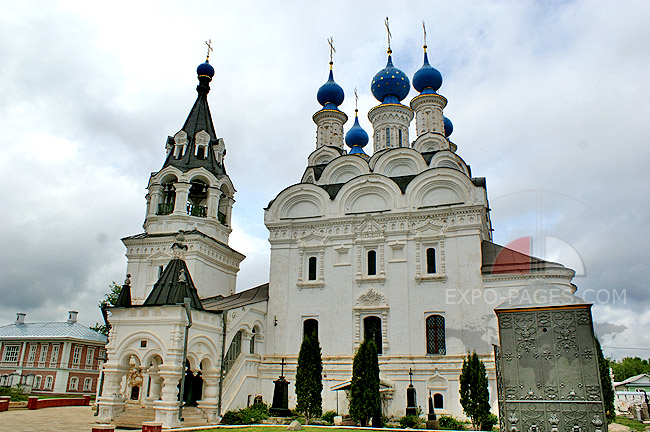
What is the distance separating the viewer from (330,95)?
2442 centimetres

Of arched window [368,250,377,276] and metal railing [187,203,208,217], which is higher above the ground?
metal railing [187,203,208,217]

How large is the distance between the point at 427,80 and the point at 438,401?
42.9 feet

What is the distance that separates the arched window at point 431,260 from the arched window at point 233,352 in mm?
6505

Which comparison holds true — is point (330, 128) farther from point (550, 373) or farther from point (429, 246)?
point (550, 373)

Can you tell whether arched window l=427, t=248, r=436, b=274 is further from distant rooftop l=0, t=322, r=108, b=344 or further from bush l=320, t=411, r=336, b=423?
distant rooftop l=0, t=322, r=108, b=344

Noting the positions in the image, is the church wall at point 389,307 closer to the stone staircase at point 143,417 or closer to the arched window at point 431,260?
the arched window at point 431,260

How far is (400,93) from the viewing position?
74.8ft

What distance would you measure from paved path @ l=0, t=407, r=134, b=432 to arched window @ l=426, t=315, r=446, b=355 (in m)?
9.84

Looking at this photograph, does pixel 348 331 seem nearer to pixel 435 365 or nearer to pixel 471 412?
pixel 435 365

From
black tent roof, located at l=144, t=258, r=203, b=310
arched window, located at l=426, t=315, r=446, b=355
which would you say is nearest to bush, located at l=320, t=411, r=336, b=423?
arched window, located at l=426, t=315, r=446, b=355

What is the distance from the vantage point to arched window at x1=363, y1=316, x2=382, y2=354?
17.4 meters

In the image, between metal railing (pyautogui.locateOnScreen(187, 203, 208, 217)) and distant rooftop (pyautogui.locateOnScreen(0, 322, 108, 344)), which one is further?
distant rooftop (pyautogui.locateOnScreen(0, 322, 108, 344))

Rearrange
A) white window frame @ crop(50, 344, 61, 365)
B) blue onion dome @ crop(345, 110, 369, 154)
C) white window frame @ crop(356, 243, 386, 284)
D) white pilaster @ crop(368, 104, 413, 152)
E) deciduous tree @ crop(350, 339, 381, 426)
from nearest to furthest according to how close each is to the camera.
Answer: deciduous tree @ crop(350, 339, 381, 426) → white window frame @ crop(356, 243, 386, 284) → white pilaster @ crop(368, 104, 413, 152) → blue onion dome @ crop(345, 110, 369, 154) → white window frame @ crop(50, 344, 61, 365)

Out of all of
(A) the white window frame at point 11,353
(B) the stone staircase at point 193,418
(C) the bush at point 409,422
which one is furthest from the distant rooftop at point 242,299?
(A) the white window frame at point 11,353
